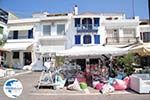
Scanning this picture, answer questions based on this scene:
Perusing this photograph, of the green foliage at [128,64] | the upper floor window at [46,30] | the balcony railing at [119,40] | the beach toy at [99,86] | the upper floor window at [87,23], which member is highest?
the upper floor window at [87,23]

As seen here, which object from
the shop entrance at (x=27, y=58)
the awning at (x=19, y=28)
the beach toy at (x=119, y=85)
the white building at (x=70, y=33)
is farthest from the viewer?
the awning at (x=19, y=28)

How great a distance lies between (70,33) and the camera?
31.0 m

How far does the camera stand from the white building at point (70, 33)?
30328mm

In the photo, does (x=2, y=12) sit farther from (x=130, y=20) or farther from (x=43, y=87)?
(x=130, y=20)

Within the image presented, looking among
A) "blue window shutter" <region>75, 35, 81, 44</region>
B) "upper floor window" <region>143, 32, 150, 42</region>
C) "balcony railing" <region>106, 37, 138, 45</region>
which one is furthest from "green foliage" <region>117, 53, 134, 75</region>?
"upper floor window" <region>143, 32, 150, 42</region>

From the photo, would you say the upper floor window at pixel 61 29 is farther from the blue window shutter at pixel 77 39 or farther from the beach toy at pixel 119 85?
the beach toy at pixel 119 85

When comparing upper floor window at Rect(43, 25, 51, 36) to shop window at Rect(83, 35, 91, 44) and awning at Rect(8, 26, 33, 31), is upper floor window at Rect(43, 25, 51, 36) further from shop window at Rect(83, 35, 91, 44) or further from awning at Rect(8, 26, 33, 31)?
shop window at Rect(83, 35, 91, 44)

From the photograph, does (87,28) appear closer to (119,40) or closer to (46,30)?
(119,40)

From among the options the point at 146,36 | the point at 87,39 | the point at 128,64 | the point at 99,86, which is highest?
the point at 146,36

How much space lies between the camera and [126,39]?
3061 centimetres

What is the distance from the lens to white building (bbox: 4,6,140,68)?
99.5 ft

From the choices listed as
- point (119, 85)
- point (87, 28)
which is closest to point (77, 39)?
point (87, 28)

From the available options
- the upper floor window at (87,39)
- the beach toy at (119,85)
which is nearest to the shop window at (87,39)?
the upper floor window at (87,39)

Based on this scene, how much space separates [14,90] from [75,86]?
7452 mm
